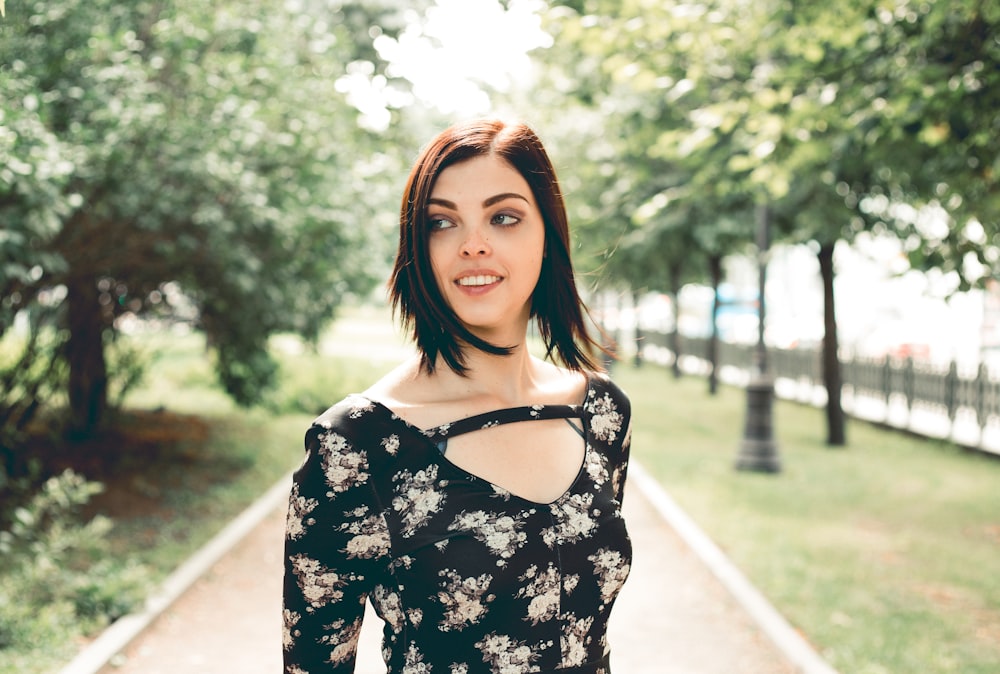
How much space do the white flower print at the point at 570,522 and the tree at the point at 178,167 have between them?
3922 mm

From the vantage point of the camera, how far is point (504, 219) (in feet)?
6.77

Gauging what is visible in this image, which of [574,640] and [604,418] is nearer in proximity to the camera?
[574,640]

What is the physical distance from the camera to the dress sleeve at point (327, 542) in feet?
6.30

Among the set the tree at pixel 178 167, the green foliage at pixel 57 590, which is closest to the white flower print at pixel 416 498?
the tree at pixel 178 167

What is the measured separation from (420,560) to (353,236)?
31.7 feet

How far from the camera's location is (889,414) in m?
18.7

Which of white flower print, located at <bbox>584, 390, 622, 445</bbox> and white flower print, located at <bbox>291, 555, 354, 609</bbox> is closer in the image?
white flower print, located at <bbox>291, 555, 354, 609</bbox>

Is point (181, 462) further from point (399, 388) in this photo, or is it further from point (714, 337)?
point (714, 337)

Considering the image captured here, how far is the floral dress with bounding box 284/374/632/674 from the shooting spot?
6.26 ft

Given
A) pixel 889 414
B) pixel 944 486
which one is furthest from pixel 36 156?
pixel 889 414

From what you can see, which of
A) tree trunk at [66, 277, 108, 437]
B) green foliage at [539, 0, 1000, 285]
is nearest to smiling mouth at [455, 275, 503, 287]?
green foliage at [539, 0, 1000, 285]

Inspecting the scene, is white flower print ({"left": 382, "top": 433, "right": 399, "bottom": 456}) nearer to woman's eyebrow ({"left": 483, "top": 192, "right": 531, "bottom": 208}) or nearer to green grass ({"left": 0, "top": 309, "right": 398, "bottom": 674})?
woman's eyebrow ({"left": 483, "top": 192, "right": 531, "bottom": 208})

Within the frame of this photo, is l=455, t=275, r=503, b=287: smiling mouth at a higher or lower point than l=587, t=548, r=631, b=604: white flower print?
higher

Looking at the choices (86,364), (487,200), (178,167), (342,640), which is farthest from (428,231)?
(86,364)
